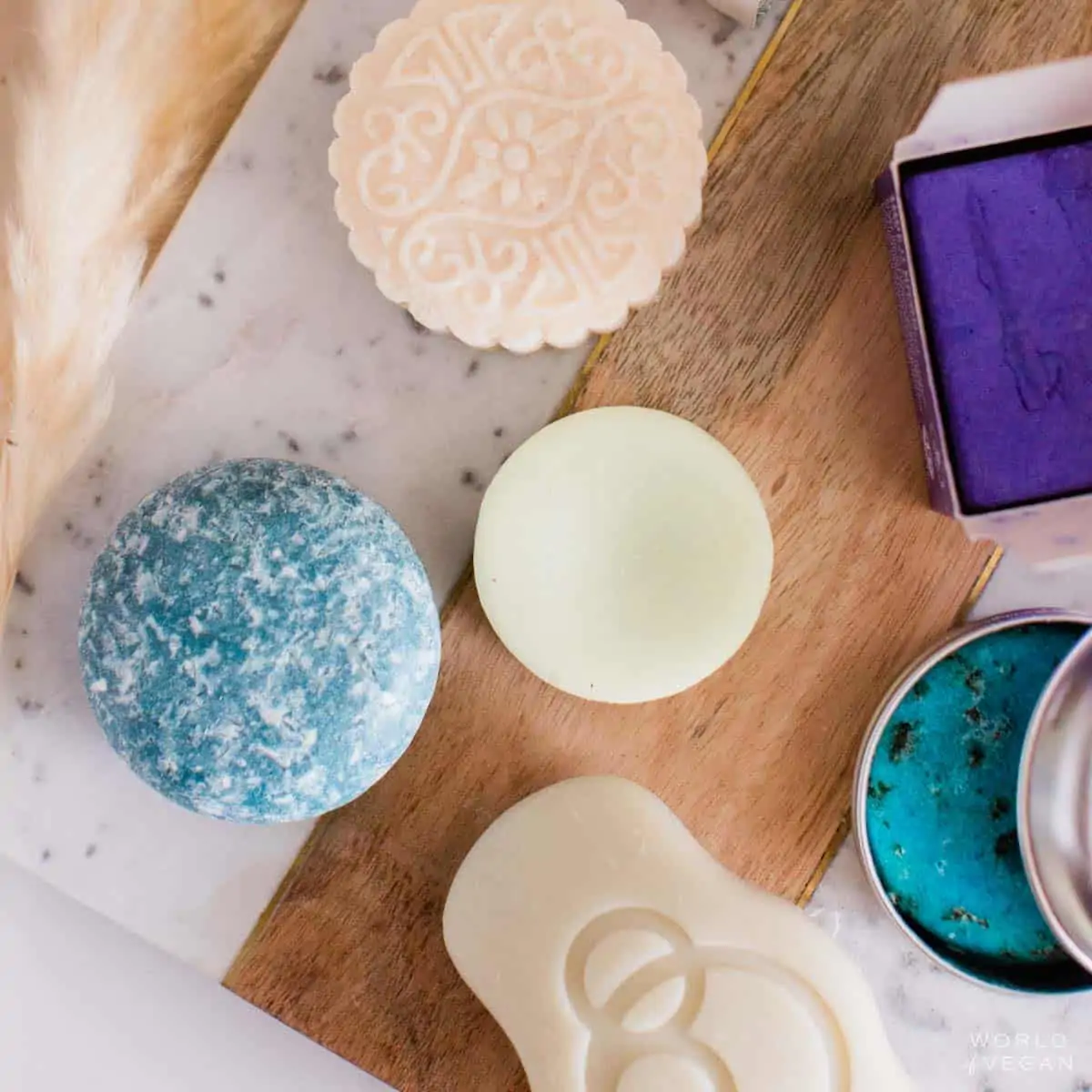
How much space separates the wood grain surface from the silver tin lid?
0.32 ft

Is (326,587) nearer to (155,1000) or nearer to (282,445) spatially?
(282,445)

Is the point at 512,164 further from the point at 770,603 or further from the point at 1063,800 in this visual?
the point at 1063,800

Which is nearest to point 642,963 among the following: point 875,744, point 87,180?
point 875,744

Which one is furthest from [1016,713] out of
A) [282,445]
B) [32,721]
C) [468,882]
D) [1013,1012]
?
[32,721]

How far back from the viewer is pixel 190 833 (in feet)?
2.07

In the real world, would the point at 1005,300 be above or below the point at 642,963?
above

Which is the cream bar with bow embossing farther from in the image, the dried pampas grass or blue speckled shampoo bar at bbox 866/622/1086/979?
the dried pampas grass

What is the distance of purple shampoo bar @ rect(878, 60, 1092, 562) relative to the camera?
22.2 inches

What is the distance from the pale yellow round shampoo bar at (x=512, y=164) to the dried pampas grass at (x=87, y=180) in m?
0.10

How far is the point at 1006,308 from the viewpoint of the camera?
0.57m

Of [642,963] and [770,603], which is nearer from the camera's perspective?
[642,963]

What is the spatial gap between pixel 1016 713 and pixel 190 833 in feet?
1.58

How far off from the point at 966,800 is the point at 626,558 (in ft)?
0.79

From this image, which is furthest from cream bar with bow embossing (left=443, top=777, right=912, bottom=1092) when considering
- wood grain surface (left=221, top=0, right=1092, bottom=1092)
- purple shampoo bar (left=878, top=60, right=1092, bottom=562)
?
purple shampoo bar (left=878, top=60, right=1092, bottom=562)
